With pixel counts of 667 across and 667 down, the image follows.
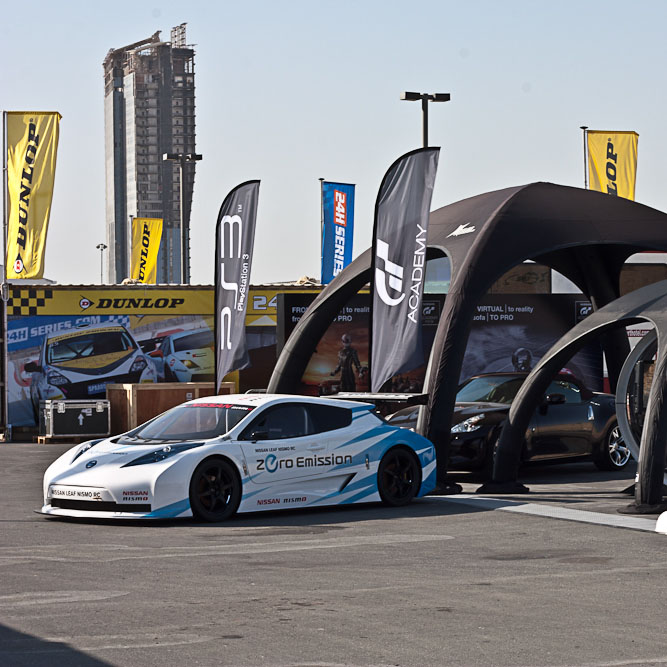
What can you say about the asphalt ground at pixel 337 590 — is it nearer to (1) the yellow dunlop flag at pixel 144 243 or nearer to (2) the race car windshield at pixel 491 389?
(2) the race car windshield at pixel 491 389

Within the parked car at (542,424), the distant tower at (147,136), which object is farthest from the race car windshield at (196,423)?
the distant tower at (147,136)

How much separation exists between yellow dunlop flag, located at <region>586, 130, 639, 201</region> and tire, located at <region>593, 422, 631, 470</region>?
16.5m

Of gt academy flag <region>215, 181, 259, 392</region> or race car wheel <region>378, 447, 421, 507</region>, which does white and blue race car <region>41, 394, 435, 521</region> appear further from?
gt academy flag <region>215, 181, 259, 392</region>

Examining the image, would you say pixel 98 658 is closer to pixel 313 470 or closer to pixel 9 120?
pixel 313 470

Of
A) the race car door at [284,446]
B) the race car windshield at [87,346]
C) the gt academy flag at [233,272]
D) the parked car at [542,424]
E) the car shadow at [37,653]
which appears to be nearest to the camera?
the car shadow at [37,653]

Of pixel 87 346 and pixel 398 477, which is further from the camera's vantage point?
pixel 87 346

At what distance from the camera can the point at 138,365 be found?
28.7m

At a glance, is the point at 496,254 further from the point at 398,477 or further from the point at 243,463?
the point at 243,463

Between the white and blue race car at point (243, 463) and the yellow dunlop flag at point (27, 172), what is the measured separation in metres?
16.4

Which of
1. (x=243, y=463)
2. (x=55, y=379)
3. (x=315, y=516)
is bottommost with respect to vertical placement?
(x=315, y=516)

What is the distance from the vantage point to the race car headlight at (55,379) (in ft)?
91.9

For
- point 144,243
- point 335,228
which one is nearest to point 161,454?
point 335,228

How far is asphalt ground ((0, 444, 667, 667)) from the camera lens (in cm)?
679

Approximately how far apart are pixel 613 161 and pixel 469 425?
19.4 metres
